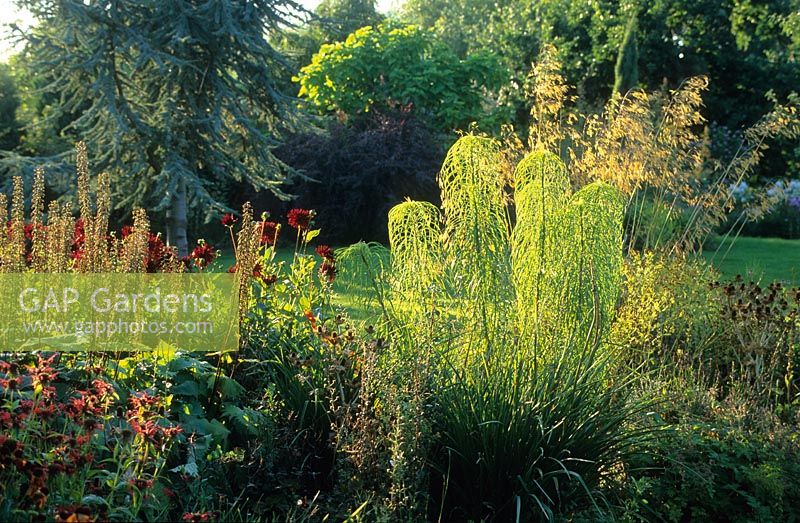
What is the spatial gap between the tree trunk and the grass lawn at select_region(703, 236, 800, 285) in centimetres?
636

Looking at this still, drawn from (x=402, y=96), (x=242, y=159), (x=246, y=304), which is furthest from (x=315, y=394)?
(x=402, y=96)

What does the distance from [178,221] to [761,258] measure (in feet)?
28.6

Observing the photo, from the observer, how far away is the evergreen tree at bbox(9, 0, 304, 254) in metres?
8.79

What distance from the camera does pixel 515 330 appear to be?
3490mm

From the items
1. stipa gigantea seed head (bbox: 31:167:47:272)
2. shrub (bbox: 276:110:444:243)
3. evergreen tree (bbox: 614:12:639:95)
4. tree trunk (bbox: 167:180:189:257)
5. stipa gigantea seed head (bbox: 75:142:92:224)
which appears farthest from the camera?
evergreen tree (bbox: 614:12:639:95)

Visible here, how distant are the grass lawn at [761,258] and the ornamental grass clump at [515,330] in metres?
6.64

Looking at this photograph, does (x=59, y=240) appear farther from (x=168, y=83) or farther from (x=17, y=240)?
(x=168, y=83)

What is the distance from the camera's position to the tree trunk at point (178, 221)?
942 centimetres

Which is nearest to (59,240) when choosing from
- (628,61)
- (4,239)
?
(4,239)

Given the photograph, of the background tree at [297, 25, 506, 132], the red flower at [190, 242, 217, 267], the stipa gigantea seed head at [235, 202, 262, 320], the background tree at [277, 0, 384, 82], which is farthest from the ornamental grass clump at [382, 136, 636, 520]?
the background tree at [277, 0, 384, 82]

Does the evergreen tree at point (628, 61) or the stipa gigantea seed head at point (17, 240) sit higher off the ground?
the evergreen tree at point (628, 61)

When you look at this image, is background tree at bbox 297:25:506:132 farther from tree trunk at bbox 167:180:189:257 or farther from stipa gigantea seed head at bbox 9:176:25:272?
stipa gigantea seed head at bbox 9:176:25:272

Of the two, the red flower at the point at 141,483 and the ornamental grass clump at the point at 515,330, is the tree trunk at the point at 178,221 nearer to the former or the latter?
the ornamental grass clump at the point at 515,330

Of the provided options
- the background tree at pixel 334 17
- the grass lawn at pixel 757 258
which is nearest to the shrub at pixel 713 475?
the grass lawn at pixel 757 258
